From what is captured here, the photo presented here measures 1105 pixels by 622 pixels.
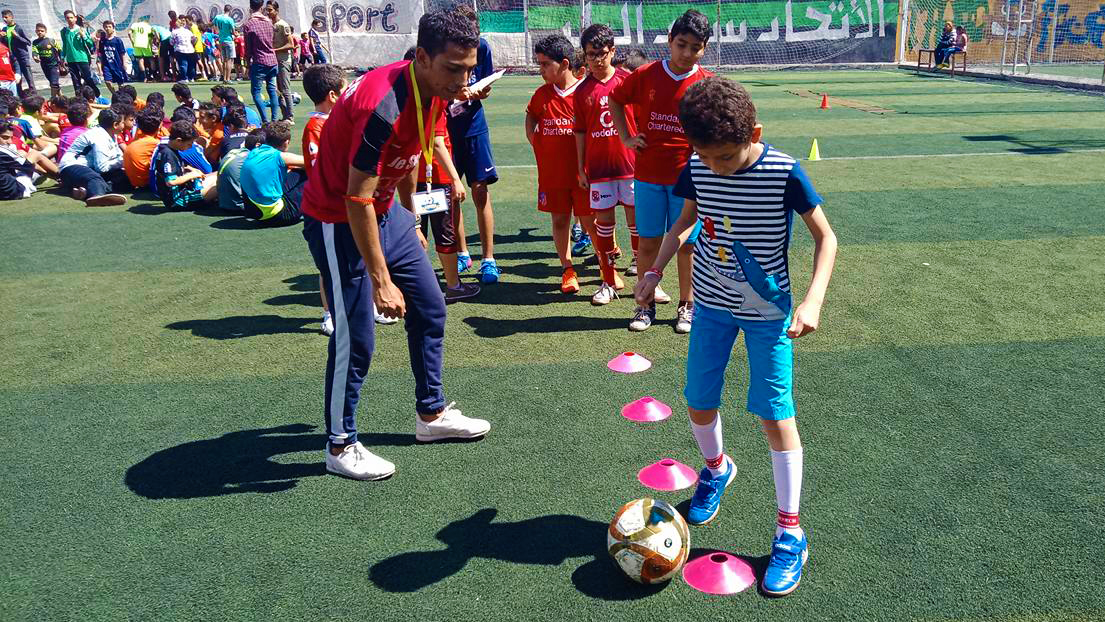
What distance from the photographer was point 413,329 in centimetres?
457

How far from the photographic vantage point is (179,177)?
11070 millimetres

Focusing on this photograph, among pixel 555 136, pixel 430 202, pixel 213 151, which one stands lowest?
pixel 213 151

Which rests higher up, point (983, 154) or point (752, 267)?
point (752, 267)

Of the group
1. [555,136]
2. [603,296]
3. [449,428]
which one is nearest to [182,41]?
[555,136]

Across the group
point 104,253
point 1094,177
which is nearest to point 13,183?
point 104,253

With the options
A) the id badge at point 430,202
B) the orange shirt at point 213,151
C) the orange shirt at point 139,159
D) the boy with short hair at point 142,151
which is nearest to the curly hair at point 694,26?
the id badge at point 430,202

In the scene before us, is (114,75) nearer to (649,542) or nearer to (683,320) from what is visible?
(683,320)

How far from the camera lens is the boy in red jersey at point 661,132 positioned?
586 cm

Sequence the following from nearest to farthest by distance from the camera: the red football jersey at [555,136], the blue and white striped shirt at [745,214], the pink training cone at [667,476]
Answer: the blue and white striped shirt at [745,214]
the pink training cone at [667,476]
the red football jersey at [555,136]

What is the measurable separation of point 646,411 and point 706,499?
1.12 m

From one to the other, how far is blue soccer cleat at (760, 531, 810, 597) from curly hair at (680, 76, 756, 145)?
1.65 meters

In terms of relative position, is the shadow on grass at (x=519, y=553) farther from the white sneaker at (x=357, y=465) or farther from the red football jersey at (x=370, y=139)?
the red football jersey at (x=370, y=139)

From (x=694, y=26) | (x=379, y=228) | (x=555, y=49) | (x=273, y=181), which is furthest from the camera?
(x=273, y=181)

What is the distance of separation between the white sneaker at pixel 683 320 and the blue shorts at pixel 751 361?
107 inches
